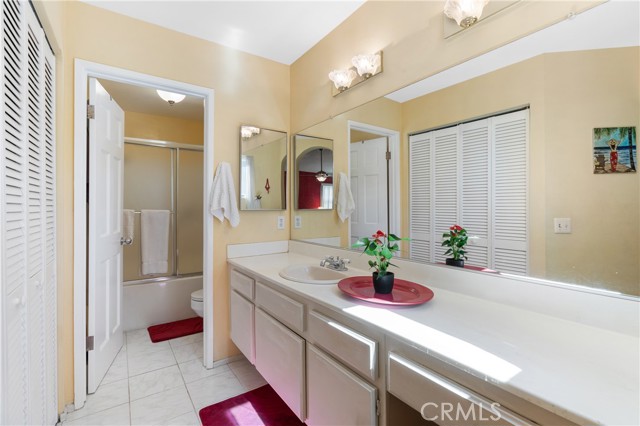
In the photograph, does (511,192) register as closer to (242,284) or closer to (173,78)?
(242,284)

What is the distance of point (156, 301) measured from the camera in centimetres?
289

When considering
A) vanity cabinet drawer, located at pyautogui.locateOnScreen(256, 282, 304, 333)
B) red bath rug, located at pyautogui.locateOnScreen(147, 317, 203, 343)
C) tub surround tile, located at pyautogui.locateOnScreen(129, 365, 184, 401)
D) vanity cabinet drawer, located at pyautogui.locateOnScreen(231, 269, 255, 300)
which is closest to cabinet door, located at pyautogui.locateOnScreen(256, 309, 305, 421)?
vanity cabinet drawer, located at pyautogui.locateOnScreen(256, 282, 304, 333)

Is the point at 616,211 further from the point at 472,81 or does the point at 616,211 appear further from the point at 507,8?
the point at 507,8

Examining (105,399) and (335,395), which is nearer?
(335,395)

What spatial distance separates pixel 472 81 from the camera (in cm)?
126

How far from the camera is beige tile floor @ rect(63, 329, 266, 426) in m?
1.62

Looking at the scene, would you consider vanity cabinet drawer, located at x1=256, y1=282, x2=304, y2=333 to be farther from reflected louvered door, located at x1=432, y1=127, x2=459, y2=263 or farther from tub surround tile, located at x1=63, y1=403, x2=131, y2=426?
tub surround tile, located at x1=63, y1=403, x2=131, y2=426

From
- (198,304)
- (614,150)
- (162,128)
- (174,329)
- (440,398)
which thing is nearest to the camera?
(440,398)

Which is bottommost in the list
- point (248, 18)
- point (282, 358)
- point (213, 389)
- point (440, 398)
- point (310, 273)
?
point (213, 389)

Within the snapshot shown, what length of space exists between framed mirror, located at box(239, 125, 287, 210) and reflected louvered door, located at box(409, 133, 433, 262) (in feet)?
3.98

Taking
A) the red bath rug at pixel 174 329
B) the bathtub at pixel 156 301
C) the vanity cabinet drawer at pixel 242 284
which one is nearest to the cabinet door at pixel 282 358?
the vanity cabinet drawer at pixel 242 284

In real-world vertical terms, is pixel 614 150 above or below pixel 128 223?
above

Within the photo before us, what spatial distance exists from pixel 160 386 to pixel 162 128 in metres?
2.96

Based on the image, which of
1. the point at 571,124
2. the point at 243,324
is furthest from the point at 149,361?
the point at 571,124
